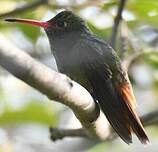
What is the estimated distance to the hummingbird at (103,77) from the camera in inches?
118

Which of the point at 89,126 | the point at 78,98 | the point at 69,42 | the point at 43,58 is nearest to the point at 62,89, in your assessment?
the point at 78,98

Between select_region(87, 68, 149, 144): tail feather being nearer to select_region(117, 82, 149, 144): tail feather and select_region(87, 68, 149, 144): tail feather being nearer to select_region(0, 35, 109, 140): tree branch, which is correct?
select_region(117, 82, 149, 144): tail feather

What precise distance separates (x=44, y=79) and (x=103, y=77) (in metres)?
1.51

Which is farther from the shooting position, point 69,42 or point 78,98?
point 69,42

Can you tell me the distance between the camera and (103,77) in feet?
10.1

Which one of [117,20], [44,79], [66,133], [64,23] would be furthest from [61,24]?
[44,79]

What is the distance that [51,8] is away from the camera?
4.14 metres

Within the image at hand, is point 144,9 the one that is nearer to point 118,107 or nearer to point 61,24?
point 61,24

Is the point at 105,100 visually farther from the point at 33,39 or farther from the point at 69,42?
the point at 33,39

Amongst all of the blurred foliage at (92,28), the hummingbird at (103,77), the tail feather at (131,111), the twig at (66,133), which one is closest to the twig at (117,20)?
the blurred foliage at (92,28)

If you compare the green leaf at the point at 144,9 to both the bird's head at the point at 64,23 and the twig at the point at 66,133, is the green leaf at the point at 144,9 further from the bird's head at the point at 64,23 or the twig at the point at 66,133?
the twig at the point at 66,133

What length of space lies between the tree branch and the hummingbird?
0.69 meters

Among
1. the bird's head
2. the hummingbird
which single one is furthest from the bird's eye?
the hummingbird

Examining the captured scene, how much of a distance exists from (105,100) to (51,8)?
1.33 m
